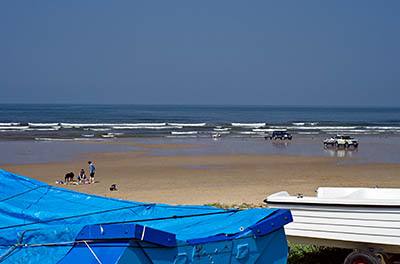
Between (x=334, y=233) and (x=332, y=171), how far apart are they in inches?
760

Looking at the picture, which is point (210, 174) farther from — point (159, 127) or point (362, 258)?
point (159, 127)

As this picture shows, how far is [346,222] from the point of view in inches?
297

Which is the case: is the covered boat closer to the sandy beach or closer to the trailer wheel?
the trailer wheel

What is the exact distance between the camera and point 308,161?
31.0 meters

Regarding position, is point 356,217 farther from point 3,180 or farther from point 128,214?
point 3,180

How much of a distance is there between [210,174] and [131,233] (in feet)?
66.0

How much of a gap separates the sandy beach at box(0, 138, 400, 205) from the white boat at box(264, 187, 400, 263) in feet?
25.1

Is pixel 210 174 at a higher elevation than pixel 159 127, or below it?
higher

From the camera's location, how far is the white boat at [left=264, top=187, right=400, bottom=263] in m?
7.29

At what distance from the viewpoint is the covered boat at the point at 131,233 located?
15.2 feet

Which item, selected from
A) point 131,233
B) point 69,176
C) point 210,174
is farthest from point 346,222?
point 210,174

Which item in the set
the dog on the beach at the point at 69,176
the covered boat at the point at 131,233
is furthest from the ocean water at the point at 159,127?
the covered boat at the point at 131,233

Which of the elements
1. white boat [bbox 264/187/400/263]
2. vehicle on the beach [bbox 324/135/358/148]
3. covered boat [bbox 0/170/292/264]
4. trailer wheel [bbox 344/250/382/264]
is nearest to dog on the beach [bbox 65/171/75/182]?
covered boat [bbox 0/170/292/264]

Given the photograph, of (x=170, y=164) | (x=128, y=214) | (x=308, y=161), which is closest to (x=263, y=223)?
(x=128, y=214)
